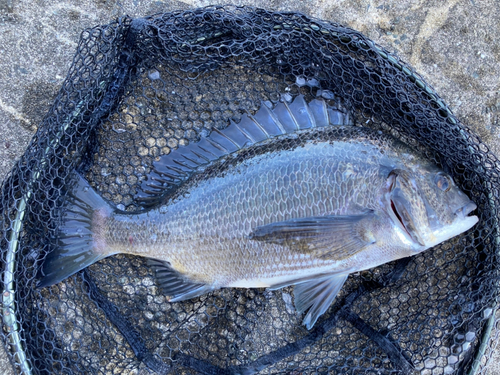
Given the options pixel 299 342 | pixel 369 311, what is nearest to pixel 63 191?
pixel 299 342

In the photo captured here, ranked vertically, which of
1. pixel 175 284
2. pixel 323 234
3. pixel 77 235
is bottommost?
A: pixel 175 284

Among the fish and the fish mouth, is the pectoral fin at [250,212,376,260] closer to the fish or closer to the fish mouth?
the fish

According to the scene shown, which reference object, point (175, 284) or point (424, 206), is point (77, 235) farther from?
point (424, 206)

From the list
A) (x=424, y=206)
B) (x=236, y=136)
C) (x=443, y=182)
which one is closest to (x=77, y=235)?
(x=236, y=136)

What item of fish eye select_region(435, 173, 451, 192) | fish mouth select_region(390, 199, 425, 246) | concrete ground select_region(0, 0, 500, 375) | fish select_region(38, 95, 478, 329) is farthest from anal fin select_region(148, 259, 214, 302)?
fish eye select_region(435, 173, 451, 192)

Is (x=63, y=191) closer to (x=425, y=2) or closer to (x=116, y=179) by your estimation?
(x=116, y=179)

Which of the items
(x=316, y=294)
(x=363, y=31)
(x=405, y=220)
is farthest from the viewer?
(x=363, y=31)
